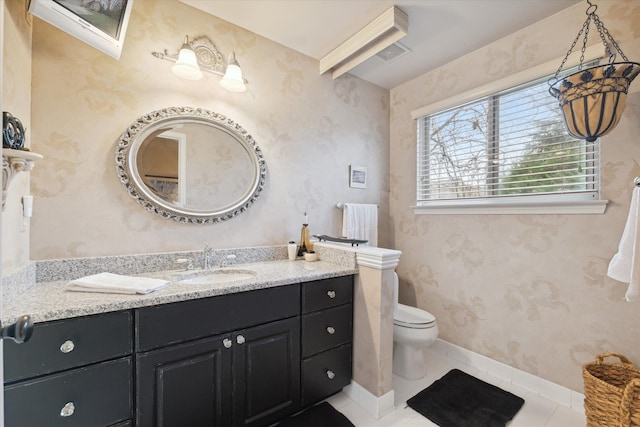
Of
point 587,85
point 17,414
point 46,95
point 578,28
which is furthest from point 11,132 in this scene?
point 578,28

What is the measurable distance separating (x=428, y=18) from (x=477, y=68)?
0.64 metres

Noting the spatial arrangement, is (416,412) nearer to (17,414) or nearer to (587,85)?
(17,414)

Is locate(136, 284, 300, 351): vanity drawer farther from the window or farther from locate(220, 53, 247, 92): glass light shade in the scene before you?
the window

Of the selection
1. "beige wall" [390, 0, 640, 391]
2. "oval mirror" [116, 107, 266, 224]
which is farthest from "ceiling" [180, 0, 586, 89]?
"oval mirror" [116, 107, 266, 224]

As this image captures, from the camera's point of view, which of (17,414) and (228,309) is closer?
(17,414)

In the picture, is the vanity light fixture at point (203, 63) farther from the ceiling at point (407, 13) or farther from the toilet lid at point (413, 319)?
the toilet lid at point (413, 319)

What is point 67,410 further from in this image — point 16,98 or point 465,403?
point 465,403

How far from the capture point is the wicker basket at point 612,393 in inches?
52.5

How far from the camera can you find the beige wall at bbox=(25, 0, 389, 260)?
1487 mm

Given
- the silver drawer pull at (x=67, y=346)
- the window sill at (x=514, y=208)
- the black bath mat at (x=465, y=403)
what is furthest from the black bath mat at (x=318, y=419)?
the window sill at (x=514, y=208)

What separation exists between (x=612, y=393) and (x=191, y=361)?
6.60ft

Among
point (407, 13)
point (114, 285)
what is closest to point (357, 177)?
point (407, 13)

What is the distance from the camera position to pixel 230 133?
1982 millimetres

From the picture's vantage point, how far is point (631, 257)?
1.40 m
